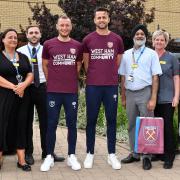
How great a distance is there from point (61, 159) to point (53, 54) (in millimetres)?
1755

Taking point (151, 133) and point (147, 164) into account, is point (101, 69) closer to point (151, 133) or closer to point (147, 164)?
point (151, 133)

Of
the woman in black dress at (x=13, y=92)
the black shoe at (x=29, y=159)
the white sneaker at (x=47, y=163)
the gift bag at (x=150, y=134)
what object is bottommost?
the black shoe at (x=29, y=159)

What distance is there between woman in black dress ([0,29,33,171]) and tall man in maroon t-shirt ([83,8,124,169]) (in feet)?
2.92

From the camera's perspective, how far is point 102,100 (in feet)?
23.1

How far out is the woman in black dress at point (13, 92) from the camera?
21.7ft

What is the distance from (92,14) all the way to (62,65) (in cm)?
734

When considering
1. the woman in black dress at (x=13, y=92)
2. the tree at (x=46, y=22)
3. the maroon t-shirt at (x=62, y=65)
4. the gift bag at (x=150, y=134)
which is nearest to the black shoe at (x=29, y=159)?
the woman in black dress at (x=13, y=92)

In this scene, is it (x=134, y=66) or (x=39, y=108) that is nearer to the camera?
(x=134, y=66)

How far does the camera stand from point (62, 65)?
6766 mm

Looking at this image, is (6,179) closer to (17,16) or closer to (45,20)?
(45,20)

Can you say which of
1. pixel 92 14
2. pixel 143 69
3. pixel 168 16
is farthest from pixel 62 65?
pixel 168 16

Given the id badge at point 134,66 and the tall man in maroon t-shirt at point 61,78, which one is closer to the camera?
the tall man in maroon t-shirt at point 61,78

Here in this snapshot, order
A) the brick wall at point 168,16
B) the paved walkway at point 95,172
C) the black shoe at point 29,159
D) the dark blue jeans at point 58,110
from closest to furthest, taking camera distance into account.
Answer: the paved walkway at point 95,172 → the dark blue jeans at point 58,110 → the black shoe at point 29,159 → the brick wall at point 168,16

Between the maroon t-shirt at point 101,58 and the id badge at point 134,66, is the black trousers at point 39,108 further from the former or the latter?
the id badge at point 134,66
